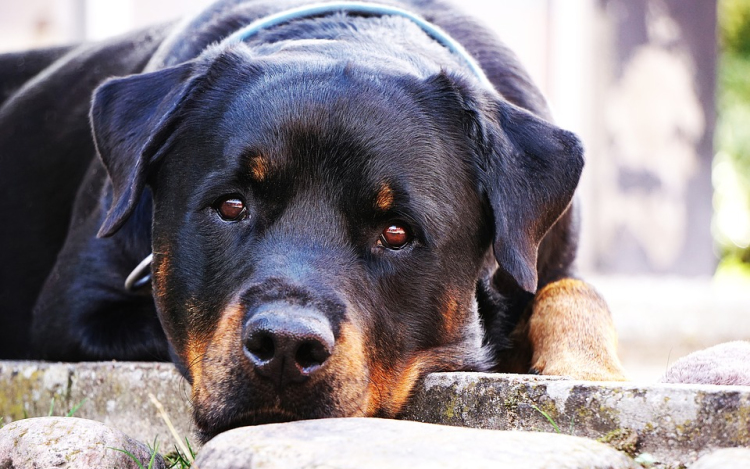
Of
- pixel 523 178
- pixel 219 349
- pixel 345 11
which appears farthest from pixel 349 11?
pixel 219 349

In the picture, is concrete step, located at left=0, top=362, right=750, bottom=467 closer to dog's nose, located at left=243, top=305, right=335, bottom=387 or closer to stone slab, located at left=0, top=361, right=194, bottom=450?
stone slab, located at left=0, top=361, right=194, bottom=450

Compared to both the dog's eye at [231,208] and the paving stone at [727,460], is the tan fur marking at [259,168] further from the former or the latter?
the paving stone at [727,460]

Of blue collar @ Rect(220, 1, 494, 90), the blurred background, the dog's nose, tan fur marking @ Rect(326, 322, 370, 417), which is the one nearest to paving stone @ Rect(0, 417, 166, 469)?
the dog's nose

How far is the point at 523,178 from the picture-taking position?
9.53 ft

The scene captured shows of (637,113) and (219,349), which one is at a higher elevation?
(219,349)

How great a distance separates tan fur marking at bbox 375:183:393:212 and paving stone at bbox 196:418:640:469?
746 millimetres

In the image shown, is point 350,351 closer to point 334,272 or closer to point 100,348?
point 334,272

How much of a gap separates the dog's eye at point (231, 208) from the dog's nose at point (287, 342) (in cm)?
51

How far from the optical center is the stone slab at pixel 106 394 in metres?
3.02

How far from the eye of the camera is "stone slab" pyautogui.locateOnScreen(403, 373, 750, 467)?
208 cm

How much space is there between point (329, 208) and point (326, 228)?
61 millimetres

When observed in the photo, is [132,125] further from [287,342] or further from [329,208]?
[287,342]

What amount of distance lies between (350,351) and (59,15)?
6.28 metres

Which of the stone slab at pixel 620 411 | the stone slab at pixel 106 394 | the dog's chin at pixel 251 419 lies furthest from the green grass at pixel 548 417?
the stone slab at pixel 106 394
